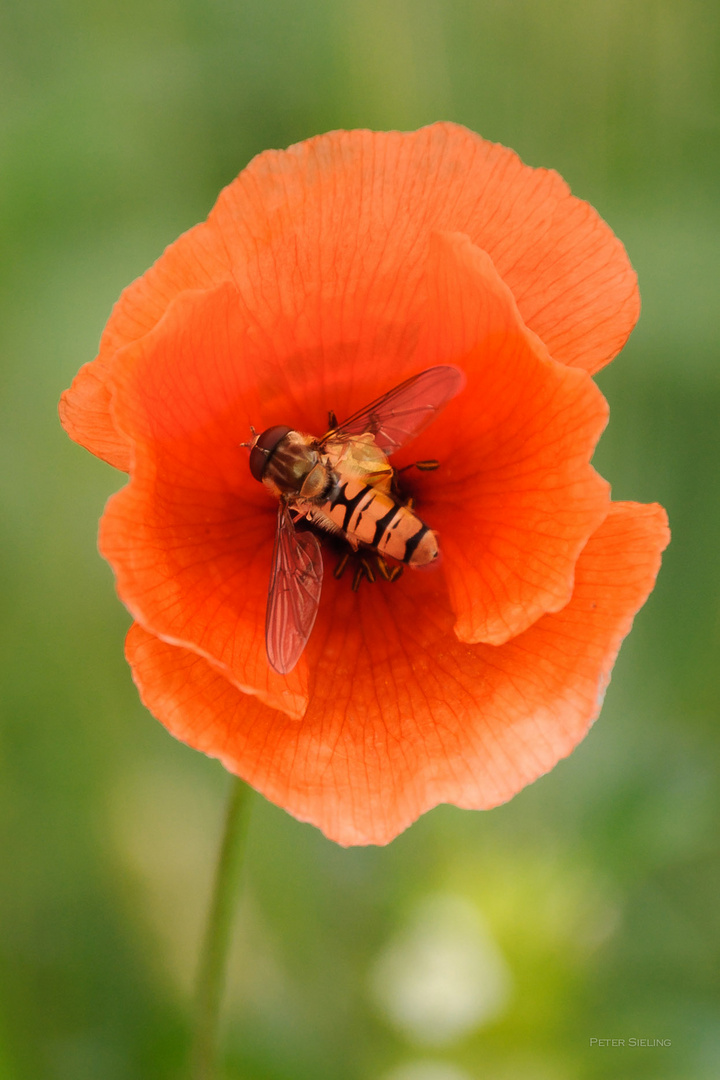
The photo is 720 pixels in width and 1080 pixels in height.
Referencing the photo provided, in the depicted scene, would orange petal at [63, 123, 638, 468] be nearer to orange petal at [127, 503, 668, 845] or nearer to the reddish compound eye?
the reddish compound eye

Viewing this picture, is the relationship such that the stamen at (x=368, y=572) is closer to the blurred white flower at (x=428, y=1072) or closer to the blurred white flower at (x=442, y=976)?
the blurred white flower at (x=442, y=976)

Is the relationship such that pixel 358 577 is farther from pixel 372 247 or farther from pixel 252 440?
pixel 372 247

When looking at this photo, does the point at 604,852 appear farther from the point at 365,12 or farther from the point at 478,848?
the point at 365,12

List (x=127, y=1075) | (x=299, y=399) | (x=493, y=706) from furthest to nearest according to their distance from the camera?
1. (x=127, y=1075)
2. (x=299, y=399)
3. (x=493, y=706)

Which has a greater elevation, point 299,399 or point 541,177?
point 541,177

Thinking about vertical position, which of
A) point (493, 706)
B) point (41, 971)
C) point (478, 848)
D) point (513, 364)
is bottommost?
point (41, 971)

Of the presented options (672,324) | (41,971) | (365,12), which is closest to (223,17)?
(365,12)
